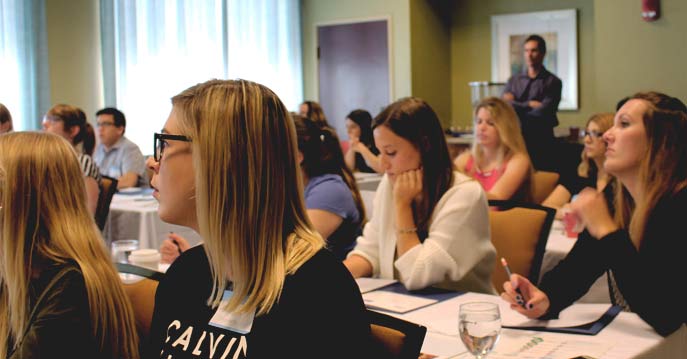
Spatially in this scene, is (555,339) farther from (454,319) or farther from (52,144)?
(52,144)

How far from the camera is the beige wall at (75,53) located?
271 inches

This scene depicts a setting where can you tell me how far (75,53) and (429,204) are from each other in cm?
523

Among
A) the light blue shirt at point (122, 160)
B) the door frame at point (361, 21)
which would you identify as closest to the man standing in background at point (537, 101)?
the door frame at point (361, 21)

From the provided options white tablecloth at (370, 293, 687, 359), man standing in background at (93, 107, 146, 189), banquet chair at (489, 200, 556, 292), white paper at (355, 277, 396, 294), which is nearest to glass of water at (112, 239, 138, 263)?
white paper at (355, 277, 396, 294)

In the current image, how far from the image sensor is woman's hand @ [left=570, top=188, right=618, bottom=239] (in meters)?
2.14

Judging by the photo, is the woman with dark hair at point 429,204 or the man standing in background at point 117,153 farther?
the man standing in background at point 117,153

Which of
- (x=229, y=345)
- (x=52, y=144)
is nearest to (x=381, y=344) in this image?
(x=229, y=345)

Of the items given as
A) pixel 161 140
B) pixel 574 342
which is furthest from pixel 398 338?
pixel 574 342

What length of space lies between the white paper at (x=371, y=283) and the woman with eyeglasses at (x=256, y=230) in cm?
113

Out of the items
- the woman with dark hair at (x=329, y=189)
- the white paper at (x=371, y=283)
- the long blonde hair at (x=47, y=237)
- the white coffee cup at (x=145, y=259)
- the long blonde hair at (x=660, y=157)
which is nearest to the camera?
the long blonde hair at (x=47, y=237)

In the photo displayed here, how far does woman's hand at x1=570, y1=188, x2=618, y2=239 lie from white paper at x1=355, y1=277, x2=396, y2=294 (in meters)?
0.67

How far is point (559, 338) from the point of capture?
6.34ft

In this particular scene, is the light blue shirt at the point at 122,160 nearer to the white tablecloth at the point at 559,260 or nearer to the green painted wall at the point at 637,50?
the white tablecloth at the point at 559,260

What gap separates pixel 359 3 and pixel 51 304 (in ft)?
25.8
